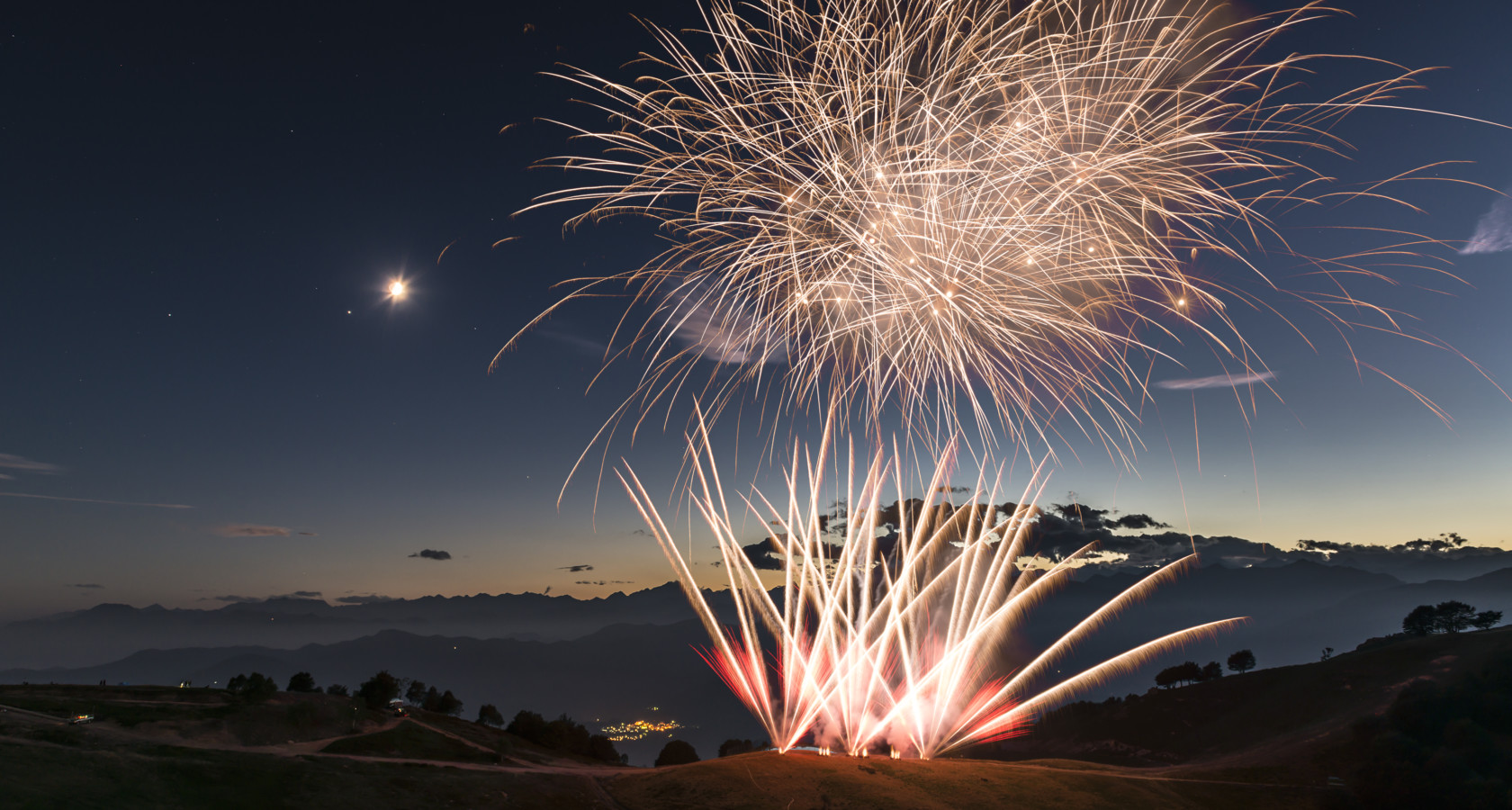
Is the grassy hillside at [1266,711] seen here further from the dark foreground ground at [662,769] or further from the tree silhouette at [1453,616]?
the tree silhouette at [1453,616]

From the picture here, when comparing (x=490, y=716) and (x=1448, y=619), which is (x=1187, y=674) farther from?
(x=490, y=716)

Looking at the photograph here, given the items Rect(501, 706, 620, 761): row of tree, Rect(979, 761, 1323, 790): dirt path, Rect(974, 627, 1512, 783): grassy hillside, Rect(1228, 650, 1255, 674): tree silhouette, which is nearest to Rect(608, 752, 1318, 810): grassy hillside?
Rect(979, 761, 1323, 790): dirt path

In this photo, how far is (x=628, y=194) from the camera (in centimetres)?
2503

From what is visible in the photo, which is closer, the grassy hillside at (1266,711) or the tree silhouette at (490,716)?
the grassy hillside at (1266,711)

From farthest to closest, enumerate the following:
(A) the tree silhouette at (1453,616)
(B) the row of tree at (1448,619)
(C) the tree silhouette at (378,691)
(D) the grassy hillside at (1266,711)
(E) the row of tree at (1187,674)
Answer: (E) the row of tree at (1187,674) < (A) the tree silhouette at (1453,616) < (B) the row of tree at (1448,619) < (C) the tree silhouette at (378,691) < (D) the grassy hillside at (1266,711)

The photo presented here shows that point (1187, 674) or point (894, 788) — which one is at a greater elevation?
point (894, 788)

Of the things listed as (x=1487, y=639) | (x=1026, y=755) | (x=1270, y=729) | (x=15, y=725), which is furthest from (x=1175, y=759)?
(x=15, y=725)

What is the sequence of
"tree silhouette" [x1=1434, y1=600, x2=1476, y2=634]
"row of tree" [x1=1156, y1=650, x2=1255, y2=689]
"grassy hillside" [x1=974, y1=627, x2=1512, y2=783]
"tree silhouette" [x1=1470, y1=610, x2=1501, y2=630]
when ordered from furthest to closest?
1. "row of tree" [x1=1156, y1=650, x2=1255, y2=689]
2. "tree silhouette" [x1=1434, y1=600, x2=1476, y2=634]
3. "tree silhouette" [x1=1470, y1=610, x2=1501, y2=630]
4. "grassy hillside" [x1=974, y1=627, x2=1512, y2=783]

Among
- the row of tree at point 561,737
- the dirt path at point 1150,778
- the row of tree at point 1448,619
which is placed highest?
the row of tree at point 1448,619

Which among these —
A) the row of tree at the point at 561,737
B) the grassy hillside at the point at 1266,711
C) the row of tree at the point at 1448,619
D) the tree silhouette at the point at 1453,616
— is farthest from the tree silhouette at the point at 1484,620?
the row of tree at the point at 561,737

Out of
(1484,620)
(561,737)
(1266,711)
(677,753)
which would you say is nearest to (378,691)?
(561,737)

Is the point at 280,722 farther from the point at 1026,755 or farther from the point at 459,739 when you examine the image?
the point at 1026,755

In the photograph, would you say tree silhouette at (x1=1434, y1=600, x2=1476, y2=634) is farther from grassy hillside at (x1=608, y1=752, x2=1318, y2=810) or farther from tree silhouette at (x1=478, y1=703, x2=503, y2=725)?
tree silhouette at (x1=478, y1=703, x2=503, y2=725)

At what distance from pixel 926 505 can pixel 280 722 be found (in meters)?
58.1
